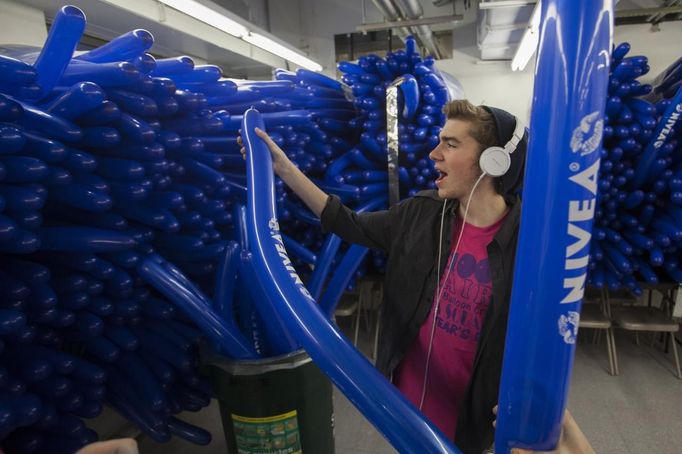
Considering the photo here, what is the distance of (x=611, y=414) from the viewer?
2.42 metres

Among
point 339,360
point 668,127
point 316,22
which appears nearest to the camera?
point 339,360

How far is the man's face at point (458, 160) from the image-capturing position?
118 centimetres

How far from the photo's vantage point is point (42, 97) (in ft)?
3.56

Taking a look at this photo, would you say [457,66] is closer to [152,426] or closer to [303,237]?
[303,237]

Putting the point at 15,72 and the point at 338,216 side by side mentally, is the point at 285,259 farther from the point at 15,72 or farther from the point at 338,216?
the point at 15,72

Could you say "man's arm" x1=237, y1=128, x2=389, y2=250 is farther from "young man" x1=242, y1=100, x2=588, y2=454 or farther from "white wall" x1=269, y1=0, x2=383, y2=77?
"white wall" x1=269, y1=0, x2=383, y2=77

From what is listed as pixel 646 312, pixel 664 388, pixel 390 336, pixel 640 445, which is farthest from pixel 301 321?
pixel 646 312

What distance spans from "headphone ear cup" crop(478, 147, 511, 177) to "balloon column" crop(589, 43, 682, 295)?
1.65 metres

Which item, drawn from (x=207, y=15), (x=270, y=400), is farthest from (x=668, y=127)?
(x=207, y=15)

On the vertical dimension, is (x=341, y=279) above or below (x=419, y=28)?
below

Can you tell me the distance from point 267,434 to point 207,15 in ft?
10.4

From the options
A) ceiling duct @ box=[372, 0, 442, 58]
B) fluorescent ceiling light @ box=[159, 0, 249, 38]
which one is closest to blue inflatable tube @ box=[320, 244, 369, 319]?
fluorescent ceiling light @ box=[159, 0, 249, 38]

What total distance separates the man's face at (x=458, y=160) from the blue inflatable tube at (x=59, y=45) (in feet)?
3.23

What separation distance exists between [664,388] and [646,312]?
544mm
